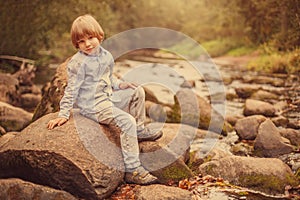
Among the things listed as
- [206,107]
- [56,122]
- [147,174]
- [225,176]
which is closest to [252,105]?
[206,107]

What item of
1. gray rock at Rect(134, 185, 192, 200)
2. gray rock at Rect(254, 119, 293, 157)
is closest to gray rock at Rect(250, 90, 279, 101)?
gray rock at Rect(254, 119, 293, 157)

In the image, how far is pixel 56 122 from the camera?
527 centimetres

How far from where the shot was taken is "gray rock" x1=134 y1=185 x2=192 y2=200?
15.9ft

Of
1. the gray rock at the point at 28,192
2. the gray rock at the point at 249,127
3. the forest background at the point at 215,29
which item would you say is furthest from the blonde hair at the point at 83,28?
the forest background at the point at 215,29

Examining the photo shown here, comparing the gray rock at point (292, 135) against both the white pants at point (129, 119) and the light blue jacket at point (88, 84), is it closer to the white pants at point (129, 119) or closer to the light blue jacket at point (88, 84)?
the white pants at point (129, 119)

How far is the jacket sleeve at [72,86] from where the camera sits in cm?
516

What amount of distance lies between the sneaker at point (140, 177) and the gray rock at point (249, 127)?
131 inches

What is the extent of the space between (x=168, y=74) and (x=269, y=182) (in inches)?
501

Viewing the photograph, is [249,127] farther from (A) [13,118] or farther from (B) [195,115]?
(A) [13,118]

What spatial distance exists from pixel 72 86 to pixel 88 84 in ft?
0.72

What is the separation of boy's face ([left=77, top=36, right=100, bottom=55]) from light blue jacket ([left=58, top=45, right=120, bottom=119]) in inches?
4.4

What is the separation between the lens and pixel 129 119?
5.22 metres

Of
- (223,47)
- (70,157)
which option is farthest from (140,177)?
(223,47)

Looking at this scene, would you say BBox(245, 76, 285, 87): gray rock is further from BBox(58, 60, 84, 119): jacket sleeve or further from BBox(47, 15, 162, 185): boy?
BBox(58, 60, 84, 119): jacket sleeve
